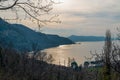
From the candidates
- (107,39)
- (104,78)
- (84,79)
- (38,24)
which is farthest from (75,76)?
(38,24)

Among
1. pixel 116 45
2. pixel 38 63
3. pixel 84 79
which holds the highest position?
pixel 116 45

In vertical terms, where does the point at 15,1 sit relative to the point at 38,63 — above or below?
above

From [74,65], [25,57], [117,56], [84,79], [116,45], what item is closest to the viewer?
[117,56]

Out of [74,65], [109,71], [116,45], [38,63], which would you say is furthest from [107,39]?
[74,65]

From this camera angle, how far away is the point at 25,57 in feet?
295

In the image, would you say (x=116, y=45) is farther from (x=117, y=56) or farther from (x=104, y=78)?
(x=104, y=78)

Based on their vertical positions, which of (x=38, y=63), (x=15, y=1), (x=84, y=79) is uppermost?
(x=15, y=1)

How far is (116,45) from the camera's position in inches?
1174

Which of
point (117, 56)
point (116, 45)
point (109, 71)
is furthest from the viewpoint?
point (109, 71)

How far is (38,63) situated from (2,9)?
79.0 m

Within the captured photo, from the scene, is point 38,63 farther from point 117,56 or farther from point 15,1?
point 15,1

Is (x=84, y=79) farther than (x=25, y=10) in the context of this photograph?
Yes

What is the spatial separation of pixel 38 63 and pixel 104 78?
30.3 metres

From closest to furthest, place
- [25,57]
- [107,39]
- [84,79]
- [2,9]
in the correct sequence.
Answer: [2,9], [107,39], [25,57], [84,79]
